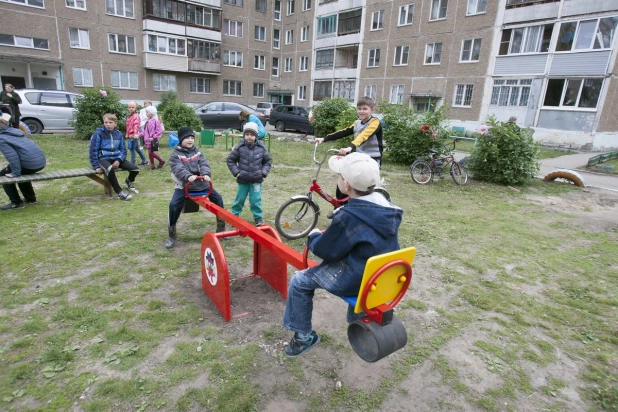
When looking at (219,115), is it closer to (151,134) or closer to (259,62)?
(151,134)

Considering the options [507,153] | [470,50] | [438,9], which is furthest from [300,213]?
[438,9]

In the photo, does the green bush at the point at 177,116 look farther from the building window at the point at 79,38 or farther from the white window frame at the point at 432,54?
the white window frame at the point at 432,54

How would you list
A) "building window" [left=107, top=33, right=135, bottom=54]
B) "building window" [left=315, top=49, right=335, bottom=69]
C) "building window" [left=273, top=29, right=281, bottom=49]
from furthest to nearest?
"building window" [left=273, top=29, right=281, bottom=49] < "building window" [left=315, top=49, right=335, bottom=69] < "building window" [left=107, top=33, right=135, bottom=54]

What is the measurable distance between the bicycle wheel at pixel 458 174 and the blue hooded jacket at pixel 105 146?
7736 millimetres

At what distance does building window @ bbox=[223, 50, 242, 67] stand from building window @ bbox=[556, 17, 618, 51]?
27448mm

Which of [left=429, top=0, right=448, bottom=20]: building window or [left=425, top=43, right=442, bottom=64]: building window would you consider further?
[left=425, top=43, right=442, bottom=64]: building window

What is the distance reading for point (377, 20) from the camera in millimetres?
29922

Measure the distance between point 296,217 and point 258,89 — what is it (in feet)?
121

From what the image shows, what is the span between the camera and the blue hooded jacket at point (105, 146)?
253 inches

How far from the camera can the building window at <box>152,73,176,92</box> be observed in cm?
3200

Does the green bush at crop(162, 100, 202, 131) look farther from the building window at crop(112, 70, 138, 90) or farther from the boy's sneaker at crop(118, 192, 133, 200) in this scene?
the building window at crop(112, 70, 138, 90)

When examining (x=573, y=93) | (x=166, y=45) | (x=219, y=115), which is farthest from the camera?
(x=166, y=45)

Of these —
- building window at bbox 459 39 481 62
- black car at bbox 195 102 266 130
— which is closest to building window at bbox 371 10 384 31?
building window at bbox 459 39 481 62

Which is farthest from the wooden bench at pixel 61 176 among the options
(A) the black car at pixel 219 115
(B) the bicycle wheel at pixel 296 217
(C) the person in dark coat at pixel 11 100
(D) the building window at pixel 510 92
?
(D) the building window at pixel 510 92
